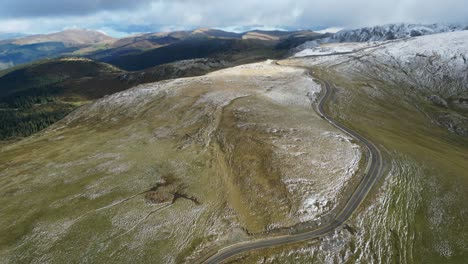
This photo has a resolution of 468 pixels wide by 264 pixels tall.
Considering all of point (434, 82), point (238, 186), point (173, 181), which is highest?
point (434, 82)

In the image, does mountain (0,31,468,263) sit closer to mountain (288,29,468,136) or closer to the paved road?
the paved road

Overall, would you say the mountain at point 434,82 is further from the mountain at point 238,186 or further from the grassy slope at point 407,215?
the grassy slope at point 407,215

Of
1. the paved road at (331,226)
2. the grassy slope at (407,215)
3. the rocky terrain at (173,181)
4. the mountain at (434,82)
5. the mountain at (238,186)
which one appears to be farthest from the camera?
the mountain at (434,82)

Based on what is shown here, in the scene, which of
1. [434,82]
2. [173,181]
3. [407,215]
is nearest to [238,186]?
[173,181]

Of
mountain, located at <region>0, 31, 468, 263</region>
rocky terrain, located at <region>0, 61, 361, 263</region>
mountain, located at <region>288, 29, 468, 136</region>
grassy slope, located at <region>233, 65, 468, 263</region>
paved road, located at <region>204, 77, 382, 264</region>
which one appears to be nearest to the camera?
grassy slope, located at <region>233, 65, 468, 263</region>

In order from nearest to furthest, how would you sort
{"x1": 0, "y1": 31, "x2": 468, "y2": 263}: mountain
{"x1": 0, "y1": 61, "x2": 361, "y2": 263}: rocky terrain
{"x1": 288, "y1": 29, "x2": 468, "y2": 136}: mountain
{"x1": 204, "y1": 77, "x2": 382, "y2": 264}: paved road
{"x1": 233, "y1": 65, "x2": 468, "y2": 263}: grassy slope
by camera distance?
{"x1": 233, "y1": 65, "x2": 468, "y2": 263}: grassy slope < {"x1": 204, "y1": 77, "x2": 382, "y2": 264}: paved road < {"x1": 0, "y1": 31, "x2": 468, "y2": 263}: mountain < {"x1": 0, "y1": 61, "x2": 361, "y2": 263}: rocky terrain < {"x1": 288, "y1": 29, "x2": 468, "y2": 136}: mountain

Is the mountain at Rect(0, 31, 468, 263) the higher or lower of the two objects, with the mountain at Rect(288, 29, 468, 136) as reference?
lower

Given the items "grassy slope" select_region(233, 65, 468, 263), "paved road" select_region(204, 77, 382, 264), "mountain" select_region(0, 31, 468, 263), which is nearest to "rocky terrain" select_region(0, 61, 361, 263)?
"mountain" select_region(0, 31, 468, 263)

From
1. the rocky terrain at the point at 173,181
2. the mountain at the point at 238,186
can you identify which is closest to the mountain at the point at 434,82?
the mountain at the point at 238,186

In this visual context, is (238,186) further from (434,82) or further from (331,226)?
(434,82)

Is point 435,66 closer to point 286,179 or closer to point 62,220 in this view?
point 286,179

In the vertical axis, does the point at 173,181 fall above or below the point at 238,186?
above

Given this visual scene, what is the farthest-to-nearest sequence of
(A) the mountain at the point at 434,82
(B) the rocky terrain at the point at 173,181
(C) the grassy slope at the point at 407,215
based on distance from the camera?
(A) the mountain at the point at 434,82
(B) the rocky terrain at the point at 173,181
(C) the grassy slope at the point at 407,215
